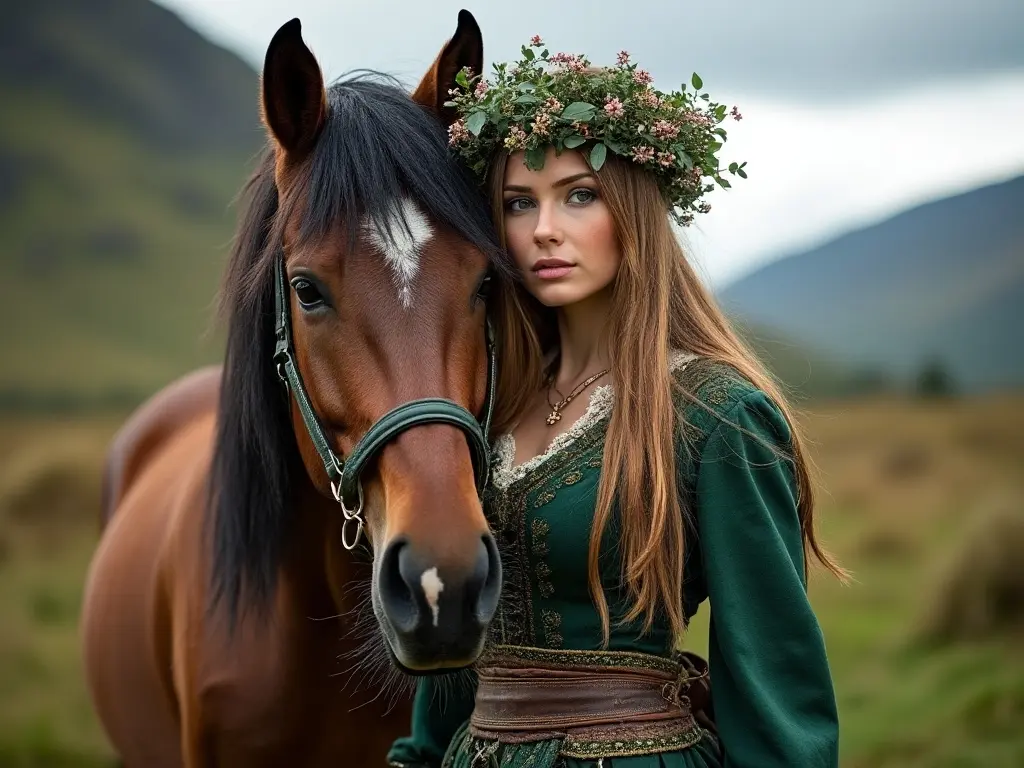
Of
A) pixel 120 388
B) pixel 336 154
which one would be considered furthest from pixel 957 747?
pixel 120 388

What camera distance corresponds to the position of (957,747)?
477 centimetres

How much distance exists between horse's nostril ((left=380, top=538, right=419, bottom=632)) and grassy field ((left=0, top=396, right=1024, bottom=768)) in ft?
3.30

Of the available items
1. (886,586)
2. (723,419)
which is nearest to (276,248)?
(723,419)

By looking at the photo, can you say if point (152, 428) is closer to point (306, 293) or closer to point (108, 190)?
point (306, 293)

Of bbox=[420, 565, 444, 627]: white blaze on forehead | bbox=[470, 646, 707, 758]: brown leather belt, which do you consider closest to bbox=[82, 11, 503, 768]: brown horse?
bbox=[420, 565, 444, 627]: white blaze on forehead

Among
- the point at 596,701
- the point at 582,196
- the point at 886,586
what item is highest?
the point at 582,196

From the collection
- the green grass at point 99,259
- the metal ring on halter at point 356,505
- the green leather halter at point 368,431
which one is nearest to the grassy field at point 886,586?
the green leather halter at point 368,431

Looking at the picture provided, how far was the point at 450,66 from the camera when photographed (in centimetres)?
223

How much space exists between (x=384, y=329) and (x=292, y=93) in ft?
2.04

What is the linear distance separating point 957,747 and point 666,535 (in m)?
3.87

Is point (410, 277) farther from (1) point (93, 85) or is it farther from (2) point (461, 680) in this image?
(1) point (93, 85)

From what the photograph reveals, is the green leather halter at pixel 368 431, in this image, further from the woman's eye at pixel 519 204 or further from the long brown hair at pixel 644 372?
the woman's eye at pixel 519 204

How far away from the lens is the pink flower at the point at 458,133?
80.0 inches

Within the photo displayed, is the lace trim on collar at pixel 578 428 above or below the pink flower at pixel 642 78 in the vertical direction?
below
